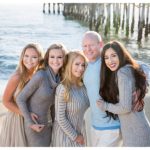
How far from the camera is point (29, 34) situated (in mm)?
8562

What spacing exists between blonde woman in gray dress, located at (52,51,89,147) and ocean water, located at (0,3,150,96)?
357 cm

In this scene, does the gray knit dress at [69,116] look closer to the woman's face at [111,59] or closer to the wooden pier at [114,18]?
the woman's face at [111,59]

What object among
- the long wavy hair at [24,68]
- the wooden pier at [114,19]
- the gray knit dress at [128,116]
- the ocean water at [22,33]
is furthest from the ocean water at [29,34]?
the gray knit dress at [128,116]

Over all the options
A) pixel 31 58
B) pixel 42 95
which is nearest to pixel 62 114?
pixel 42 95

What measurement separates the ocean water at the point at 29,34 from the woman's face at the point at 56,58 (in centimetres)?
348

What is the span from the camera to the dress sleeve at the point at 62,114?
224 centimetres

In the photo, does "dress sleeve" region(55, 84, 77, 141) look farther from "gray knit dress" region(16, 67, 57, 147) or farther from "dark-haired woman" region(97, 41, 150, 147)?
"dark-haired woman" region(97, 41, 150, 147)

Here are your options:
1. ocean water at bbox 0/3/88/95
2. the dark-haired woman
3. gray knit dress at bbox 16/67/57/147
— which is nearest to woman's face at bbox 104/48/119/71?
the dark-haired woman

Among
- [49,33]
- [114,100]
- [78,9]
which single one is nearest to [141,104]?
[114,100]

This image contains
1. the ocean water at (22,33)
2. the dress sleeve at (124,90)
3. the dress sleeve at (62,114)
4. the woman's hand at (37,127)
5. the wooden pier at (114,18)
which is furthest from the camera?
the wooden pier at (114,18)

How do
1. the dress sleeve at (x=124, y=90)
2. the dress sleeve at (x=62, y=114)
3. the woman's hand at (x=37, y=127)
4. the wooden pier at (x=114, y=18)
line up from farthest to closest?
the wooden pier at (x=114, y=18), the woman's hand at (x=37, y=127), the dress sleeve at (x=62, y=114), the dress sleeve at (x=124, y=90)

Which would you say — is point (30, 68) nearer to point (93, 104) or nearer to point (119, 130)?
point (93, 104)

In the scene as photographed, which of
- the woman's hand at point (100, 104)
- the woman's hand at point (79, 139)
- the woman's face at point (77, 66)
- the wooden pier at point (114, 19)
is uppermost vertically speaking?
the wooden pier at point (114, 19)

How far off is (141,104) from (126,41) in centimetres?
802
